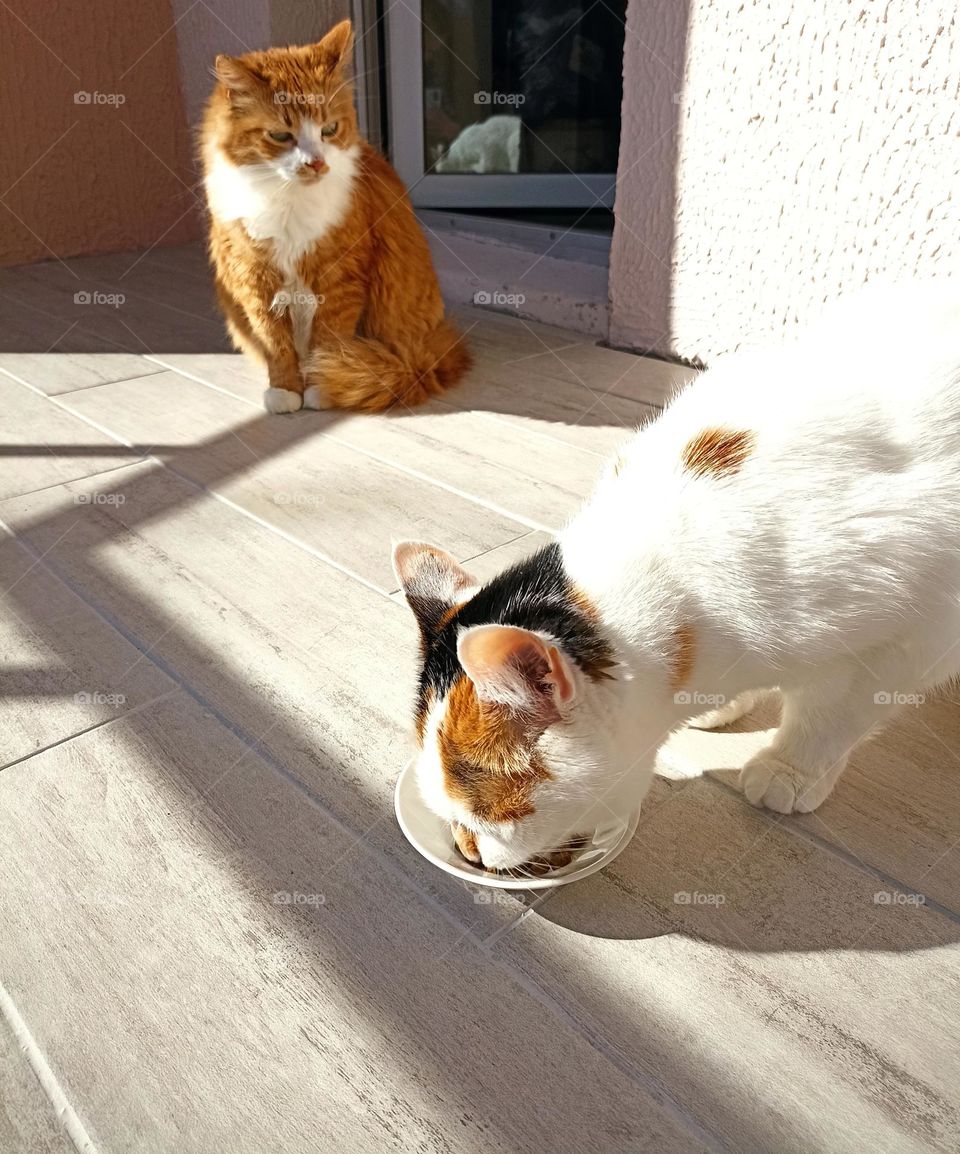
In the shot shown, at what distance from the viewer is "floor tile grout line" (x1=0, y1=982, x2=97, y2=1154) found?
2.71 ft

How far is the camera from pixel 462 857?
996 mm

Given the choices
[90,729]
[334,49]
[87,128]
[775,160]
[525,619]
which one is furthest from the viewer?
[87,128]

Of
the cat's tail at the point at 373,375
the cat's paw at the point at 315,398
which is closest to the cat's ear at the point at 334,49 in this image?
the cat's tail at the point at 373,375

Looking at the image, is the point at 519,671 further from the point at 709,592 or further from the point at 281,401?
the point at 281,401

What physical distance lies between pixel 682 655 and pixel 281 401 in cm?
158

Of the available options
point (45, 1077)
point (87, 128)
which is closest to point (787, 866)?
point (45, 1077)

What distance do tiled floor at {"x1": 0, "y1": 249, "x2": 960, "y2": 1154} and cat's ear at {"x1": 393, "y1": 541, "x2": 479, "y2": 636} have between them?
31 centimetres

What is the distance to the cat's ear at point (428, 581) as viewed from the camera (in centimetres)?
102

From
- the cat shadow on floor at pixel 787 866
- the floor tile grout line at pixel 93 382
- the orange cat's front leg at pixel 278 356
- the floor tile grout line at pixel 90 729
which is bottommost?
the cat shadow on floor at pixel 787 866

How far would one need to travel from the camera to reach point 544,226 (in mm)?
3184

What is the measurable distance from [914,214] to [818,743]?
1.43 meters

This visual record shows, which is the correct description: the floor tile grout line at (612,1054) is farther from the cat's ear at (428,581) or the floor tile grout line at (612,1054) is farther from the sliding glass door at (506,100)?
the sliding glass door at (506,100)

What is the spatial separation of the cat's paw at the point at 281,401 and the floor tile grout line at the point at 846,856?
60.1 inches

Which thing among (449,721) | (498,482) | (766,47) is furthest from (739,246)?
(449,721)
